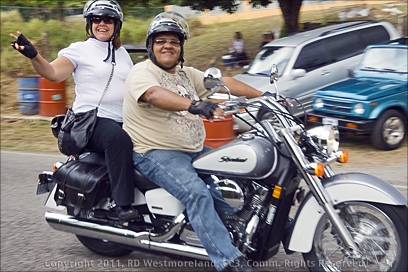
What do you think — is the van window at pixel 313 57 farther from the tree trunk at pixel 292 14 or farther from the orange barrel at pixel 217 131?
the tree trunk at pixel 292 14

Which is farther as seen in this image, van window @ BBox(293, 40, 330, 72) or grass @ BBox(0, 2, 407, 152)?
grass @ BBox(0, 2, 407, 152)

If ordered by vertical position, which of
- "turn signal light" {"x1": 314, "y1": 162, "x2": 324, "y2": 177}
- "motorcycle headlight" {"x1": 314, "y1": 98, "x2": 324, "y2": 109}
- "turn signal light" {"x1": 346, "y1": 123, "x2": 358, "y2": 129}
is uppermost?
"turn signal light" {"x1": 314, "y1": 162, "x2": 324, "y2": 177}

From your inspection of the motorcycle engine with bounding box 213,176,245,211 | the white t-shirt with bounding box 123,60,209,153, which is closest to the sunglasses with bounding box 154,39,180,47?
the white t-shirt with bounding box 123,60,209,153

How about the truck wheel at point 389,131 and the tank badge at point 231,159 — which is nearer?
the tank badge at point 231,159

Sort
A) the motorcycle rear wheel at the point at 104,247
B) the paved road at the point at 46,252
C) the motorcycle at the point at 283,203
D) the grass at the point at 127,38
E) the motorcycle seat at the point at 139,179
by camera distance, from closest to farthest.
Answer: the motorcycle at the point at 283,203, the motorcycle seat at the point at 139,179, the paved road at the point at 46,252, the motorcycle rear wheel at the point at 104,247, the grass at the point at 127,38

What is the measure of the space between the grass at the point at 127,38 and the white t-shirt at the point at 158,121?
911 cm

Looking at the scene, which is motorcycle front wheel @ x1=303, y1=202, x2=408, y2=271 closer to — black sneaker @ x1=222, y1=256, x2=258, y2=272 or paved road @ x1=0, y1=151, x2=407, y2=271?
black sneaker @ x1=222, y1=256, x2=258, y2=272

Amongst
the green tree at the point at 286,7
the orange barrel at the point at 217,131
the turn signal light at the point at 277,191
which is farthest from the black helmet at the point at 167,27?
the green tree at the point at 286,7

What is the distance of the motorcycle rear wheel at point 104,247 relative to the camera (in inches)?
208

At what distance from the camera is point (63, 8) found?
65.6 feet

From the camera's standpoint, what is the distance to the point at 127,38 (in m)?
20.6

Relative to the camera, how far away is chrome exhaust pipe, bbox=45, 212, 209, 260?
14.7 ft

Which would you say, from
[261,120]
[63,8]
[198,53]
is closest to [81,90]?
[261,120]

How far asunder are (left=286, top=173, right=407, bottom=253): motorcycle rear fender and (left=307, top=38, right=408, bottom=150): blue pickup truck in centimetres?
608
